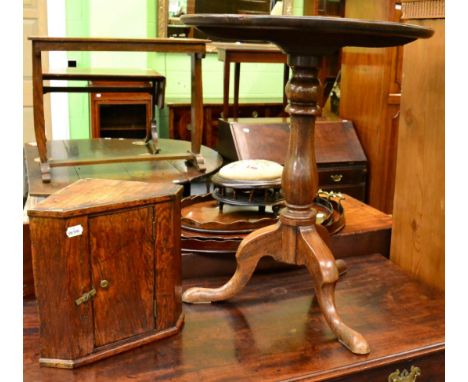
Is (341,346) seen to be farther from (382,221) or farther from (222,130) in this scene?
(222,130)

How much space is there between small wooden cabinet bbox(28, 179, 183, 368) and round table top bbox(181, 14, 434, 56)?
0.32m

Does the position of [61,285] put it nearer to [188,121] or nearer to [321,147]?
[321,147]

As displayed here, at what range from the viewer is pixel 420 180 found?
55.2 inches

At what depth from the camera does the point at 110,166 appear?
2.56 metres

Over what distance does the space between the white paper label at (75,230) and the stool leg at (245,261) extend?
1.25 ft

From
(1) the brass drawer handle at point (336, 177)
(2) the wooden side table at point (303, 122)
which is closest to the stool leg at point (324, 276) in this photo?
(2) the wooden side table at point (303, 122)

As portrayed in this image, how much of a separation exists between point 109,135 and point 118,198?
3.23m

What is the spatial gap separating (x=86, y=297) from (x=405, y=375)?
0.63 m

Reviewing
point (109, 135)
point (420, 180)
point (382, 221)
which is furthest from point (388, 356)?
point (109, 135)

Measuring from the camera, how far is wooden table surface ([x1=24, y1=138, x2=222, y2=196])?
2.29m

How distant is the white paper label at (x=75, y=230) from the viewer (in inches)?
37.1

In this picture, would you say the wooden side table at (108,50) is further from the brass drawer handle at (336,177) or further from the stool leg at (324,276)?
the stool leg at (324,276)

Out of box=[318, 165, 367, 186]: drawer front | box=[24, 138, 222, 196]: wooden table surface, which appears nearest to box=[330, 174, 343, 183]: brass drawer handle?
box=[318, 165, 367, 186]: drawer front

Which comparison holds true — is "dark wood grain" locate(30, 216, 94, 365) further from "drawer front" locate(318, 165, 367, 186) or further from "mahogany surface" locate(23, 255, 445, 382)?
"drawer front" locate(318, 165, 367, 186)
